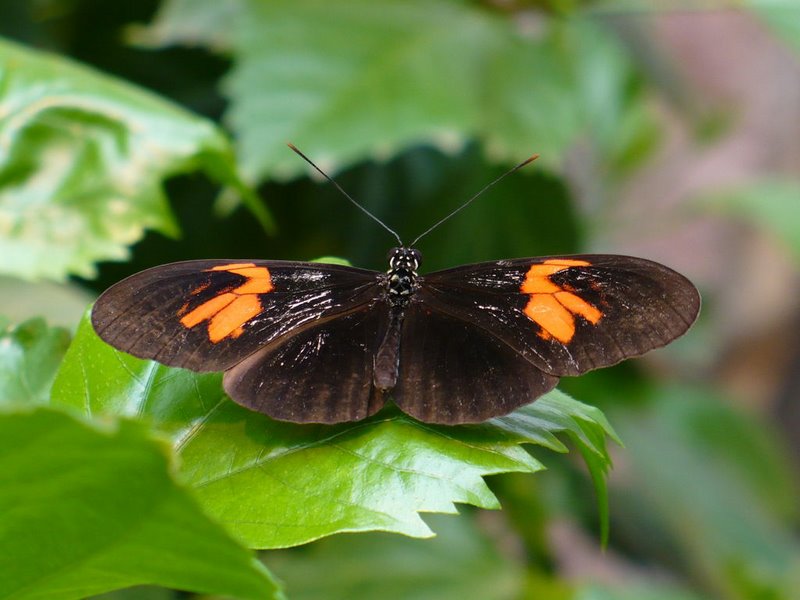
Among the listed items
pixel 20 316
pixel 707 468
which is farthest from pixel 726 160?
pixel 20 316

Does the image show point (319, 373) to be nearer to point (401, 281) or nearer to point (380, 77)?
point (401, 281)

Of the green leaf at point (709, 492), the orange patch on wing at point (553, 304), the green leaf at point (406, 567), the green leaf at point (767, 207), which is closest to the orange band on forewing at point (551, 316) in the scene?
the orange patch on wing at point (553, 304)

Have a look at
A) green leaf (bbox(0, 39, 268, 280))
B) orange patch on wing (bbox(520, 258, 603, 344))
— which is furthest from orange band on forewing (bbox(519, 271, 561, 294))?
green leaf (bbox(0, 39, 268, 280))

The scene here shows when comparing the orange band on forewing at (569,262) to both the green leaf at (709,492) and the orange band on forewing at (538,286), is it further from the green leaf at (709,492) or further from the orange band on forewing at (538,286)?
the green leaf at (709,492)

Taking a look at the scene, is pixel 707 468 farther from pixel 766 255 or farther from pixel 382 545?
pixel 766 255

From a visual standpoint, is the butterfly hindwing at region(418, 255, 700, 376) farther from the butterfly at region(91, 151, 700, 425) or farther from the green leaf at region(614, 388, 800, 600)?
the green leaf at region(614, 388, 800, 600)
